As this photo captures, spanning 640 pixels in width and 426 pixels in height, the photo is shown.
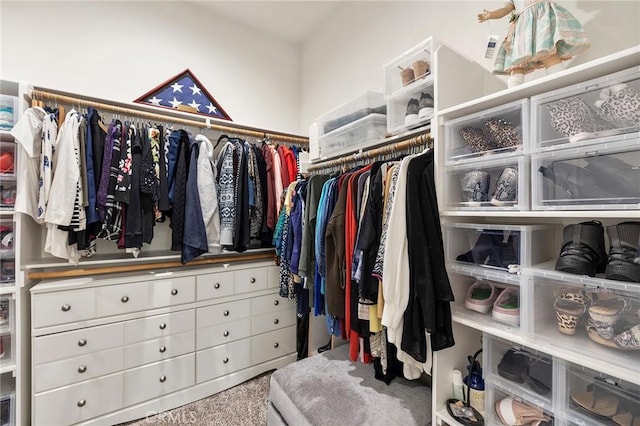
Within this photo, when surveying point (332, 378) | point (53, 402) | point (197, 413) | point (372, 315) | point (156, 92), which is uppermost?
point (156, 92)

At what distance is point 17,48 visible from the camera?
5.69 feet

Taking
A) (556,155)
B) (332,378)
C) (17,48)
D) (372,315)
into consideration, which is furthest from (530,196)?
(17,48)

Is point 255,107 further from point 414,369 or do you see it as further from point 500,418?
point 500,418

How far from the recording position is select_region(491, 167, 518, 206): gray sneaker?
3.14ft

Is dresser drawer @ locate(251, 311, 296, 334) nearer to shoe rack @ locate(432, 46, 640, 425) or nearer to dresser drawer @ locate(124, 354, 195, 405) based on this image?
dresser drawer @ locate(124, 354, 195, 405)

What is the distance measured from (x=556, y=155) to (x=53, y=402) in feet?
8.12

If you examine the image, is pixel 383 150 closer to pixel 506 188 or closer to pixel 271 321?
pixel 506 188

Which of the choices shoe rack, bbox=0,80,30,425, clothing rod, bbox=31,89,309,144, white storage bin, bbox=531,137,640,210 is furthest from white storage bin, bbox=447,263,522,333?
shoe rack, bbox=0,80,30,425

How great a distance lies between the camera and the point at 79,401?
60.2 inches

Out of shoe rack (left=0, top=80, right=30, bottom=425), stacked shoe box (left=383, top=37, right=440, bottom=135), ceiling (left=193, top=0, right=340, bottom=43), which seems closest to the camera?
stacked shoe box (left=383, top=37, right=440, bottom=135)

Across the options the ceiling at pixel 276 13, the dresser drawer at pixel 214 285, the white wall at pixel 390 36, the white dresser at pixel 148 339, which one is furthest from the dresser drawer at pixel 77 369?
the ceiling at pixel 276 13

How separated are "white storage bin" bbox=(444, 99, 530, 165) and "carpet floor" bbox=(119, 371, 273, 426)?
5.98 ft

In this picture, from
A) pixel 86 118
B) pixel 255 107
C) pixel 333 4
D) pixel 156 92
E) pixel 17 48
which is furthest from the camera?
pixel 255 107

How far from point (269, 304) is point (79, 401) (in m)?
1.17
